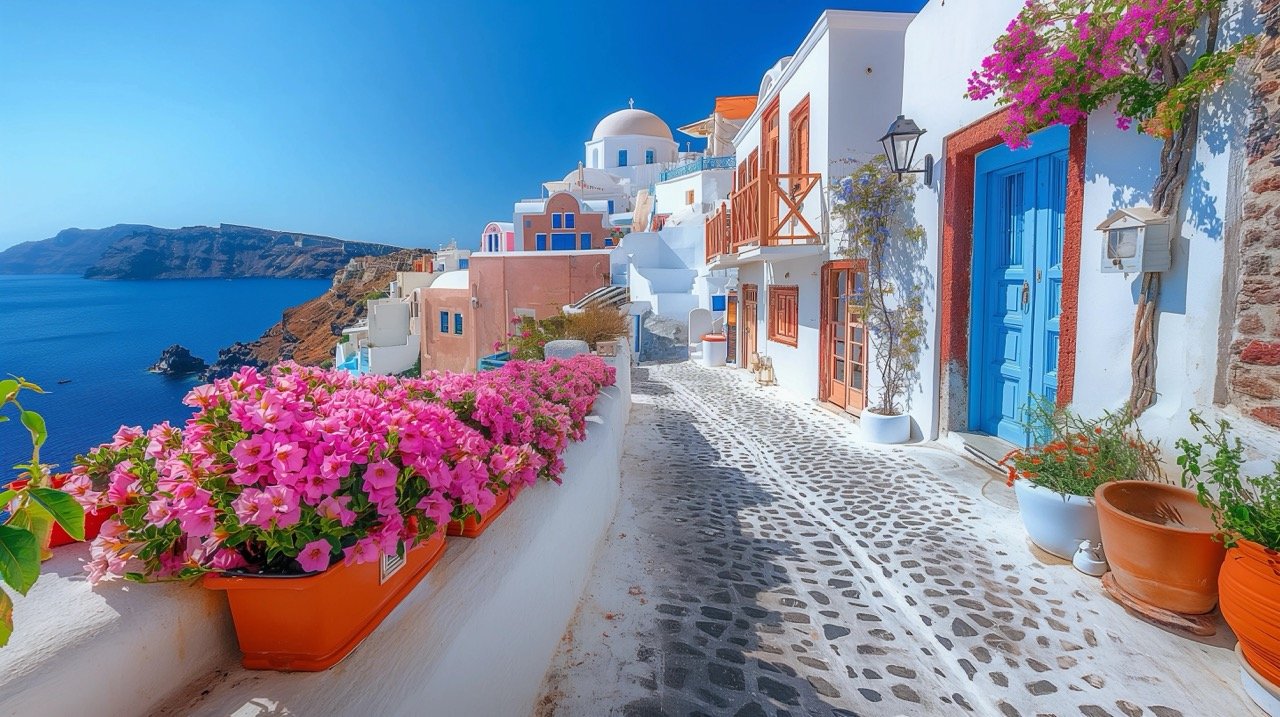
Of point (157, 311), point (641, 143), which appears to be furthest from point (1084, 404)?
point (157, 311)

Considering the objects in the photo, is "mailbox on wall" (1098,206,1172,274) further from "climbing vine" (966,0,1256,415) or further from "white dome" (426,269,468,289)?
"white dome" (426,269,468,289)

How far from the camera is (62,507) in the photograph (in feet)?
2.95

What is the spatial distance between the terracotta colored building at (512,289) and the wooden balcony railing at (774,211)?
12.7m

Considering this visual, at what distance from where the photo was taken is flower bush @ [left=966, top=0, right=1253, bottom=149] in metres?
3.37

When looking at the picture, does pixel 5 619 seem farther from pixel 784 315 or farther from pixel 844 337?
pixel 784 315

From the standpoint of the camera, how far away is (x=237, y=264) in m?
82.3

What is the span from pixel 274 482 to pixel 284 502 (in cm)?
10

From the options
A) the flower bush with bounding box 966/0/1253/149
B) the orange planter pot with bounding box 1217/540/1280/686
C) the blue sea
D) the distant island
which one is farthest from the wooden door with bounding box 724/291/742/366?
the distant island

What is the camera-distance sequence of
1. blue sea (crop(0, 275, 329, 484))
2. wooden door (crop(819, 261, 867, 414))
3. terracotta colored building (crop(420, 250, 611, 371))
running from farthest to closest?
blue sea (crop(0, 275, 329, 484)), terracotta colored building (crop(420, 250, 611, 371)), wooden door (crop(819, 261, 867, 414))

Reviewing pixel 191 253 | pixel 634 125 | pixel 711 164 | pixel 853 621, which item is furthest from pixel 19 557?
pixel 191 253

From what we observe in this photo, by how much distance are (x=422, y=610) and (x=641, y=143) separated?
154 ft

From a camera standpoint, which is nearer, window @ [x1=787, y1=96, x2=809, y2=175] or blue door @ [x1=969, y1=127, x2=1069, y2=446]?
Result: blue door @ [x1=969, y1=127, x2=1069, y2=446]

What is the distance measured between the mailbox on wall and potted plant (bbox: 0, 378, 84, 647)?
4.70 meters

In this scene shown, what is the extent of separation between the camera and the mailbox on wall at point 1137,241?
3578 millimetres
